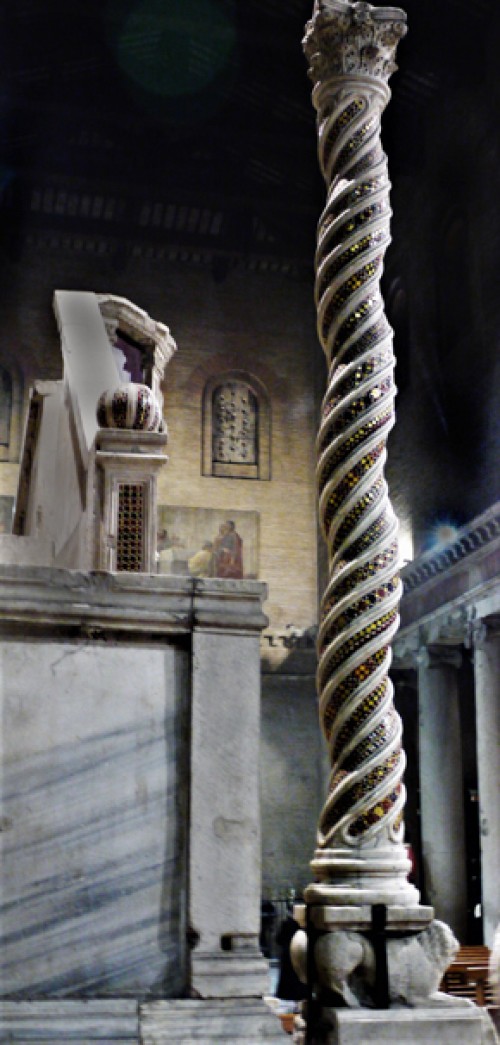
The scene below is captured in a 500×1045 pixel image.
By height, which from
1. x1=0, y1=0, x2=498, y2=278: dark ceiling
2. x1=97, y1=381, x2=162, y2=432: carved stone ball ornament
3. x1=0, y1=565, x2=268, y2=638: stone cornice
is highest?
x1=0, y1=0, x2=498, y2=278: dark ceiling

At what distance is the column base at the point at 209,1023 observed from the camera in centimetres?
375

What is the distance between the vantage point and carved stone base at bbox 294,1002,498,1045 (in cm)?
436

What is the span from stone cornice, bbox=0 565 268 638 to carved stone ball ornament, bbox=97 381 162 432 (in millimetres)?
2349

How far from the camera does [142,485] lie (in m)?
6.83

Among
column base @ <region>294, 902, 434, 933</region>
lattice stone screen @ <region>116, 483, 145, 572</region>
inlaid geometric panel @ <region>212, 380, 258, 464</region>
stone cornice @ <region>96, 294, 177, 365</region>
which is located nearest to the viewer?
column base @ <region>294, 902, 434, 933</region>

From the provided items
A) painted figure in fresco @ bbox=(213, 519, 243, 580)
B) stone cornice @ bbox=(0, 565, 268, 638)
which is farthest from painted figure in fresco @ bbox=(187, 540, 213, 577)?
stone cornice @ bbox=(0, 565, 268, 638)

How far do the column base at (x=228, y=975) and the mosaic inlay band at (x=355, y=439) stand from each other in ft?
3.61

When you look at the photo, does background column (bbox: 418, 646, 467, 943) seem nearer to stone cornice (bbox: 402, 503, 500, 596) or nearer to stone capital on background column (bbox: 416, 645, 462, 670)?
stone capital on background column (bbox: 416, 645, 462, 670)

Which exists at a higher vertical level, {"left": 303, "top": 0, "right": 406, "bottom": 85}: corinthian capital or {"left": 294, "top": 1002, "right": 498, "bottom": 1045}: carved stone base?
{"left": 303, "top": 0, "right": 406, "bottom": 85}: corinthian capital

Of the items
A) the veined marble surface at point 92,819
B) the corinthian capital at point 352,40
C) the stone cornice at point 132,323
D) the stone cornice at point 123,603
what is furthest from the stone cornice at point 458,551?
the veined marble surface at point 92,819

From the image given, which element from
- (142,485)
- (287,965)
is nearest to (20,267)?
(287,965)

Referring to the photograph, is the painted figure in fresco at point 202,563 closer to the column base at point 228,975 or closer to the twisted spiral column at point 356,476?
the twisted spiral column at point 356,476

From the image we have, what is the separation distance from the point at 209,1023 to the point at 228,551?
64.9ft

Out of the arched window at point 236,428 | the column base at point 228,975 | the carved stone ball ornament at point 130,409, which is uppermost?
the arched window at point 236,428
